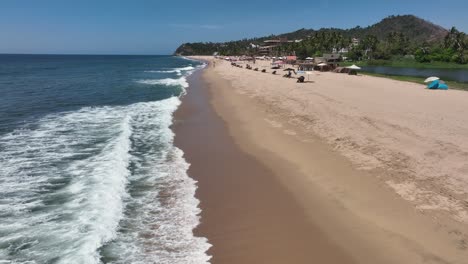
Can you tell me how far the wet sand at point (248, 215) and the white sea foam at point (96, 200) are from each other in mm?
473

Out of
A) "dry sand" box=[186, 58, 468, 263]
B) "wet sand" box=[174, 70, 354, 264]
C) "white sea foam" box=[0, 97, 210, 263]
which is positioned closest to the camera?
"wet sand" box=[174, 70, 354, 264]

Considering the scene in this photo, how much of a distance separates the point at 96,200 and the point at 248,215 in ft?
14.7

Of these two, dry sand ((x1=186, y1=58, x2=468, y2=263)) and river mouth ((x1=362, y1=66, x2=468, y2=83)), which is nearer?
dry sand ((x1=186, y1=58, x2=468, y2=263))

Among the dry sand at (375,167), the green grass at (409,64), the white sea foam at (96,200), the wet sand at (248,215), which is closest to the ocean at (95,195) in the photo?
the white sea foam at (96,200)

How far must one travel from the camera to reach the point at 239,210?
402 inches

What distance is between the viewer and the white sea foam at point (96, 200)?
8164mm

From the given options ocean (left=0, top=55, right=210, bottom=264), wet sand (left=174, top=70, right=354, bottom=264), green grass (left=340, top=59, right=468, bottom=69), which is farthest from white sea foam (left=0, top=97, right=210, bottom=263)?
green grass (left=340, top=59, right=468, bottom=69)

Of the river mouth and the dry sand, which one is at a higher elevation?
the river mouth

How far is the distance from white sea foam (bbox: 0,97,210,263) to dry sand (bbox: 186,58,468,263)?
358 cm

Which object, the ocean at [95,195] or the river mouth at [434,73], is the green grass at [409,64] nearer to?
the river mouth at [434,73]

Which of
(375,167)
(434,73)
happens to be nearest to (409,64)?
(434,73)

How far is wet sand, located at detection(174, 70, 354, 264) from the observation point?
26.3 ft

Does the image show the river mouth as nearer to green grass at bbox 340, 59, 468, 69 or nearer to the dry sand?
green grass at bbox 340, 59, 468, 69

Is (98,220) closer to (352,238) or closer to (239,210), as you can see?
(239,210)
